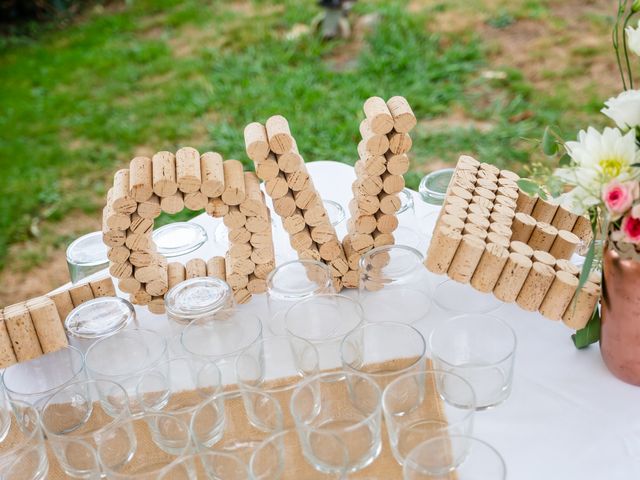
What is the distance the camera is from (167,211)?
1.44 meters

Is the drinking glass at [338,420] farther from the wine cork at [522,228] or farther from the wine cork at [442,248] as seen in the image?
the wine cork at [522,228]

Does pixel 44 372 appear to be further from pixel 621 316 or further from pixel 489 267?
pixel 621 316

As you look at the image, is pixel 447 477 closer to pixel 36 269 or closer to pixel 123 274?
pixel 123 274

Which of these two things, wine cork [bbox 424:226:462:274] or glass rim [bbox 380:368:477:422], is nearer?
glass rim [bbox 380:368:477:422]

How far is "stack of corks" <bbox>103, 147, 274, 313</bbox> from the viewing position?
1384 millimetres

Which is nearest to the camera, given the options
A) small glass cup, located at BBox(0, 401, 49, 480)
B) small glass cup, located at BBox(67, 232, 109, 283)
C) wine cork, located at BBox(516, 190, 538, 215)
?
small glass cup, located at BBox(0, 401, 49, 480)

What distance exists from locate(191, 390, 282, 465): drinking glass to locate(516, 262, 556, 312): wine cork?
476 mm

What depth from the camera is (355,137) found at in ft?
12.0

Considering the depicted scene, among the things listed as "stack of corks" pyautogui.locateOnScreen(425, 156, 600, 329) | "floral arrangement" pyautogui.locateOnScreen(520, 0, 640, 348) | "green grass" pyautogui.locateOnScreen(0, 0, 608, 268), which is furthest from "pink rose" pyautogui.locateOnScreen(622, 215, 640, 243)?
"green grass" pyautogui.locateOnScreen(0, 0, 608, 268)

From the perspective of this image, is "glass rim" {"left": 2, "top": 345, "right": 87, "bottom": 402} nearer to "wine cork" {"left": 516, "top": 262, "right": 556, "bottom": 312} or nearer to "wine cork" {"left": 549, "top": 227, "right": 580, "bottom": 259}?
"wine cork" {"left": 516, "top": 262, "right": 556, "bottom": 312}

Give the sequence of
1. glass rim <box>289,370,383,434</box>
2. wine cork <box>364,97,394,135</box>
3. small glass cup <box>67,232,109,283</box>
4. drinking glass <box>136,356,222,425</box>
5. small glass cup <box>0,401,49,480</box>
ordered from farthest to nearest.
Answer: small glass cup <box>67,232,109,283</box> < wine cork <box>364,97,394,135</box> < drinking glass <box>136,356,222,425</box> < small glass cup <box>0,401,49,480</box> < glass rim <box>289,370,383,434</box>

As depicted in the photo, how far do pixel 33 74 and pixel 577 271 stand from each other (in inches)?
164

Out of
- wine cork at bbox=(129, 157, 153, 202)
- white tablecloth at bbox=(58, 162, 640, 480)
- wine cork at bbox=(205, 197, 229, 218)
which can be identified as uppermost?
wine cork at bbox=(129, 157, 153, 202)

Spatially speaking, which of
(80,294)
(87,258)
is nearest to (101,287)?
(80,294)
